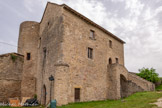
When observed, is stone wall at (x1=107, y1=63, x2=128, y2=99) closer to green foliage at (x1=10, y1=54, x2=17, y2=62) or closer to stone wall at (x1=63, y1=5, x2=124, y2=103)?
stone wall at (x1=63, y1=5, x2=124, y2=103)

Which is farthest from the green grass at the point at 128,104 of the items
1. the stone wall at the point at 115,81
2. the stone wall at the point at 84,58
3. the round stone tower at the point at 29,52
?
the round stone tower at the point at 29,52

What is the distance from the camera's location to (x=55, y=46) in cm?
1312

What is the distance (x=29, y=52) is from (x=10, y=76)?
3684mm

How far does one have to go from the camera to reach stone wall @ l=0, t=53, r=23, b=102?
1442cm

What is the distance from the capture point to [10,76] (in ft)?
49.6

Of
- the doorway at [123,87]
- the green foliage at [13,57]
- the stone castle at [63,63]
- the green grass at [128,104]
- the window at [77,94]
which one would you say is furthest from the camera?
the doorway at [123,87]

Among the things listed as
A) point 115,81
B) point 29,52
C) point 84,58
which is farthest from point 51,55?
point 115,81

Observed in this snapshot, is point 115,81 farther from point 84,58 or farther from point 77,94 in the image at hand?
point 77,94

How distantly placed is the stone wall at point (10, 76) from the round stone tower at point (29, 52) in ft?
1.93

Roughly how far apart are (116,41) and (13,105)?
15.8 meters

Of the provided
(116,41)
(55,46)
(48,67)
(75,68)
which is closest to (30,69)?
(48,67)

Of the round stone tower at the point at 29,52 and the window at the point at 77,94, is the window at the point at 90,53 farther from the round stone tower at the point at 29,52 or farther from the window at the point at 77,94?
the round stone tower at the point at 29,52

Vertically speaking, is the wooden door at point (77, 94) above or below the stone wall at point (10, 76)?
below

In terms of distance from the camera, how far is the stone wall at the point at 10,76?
14.4m
